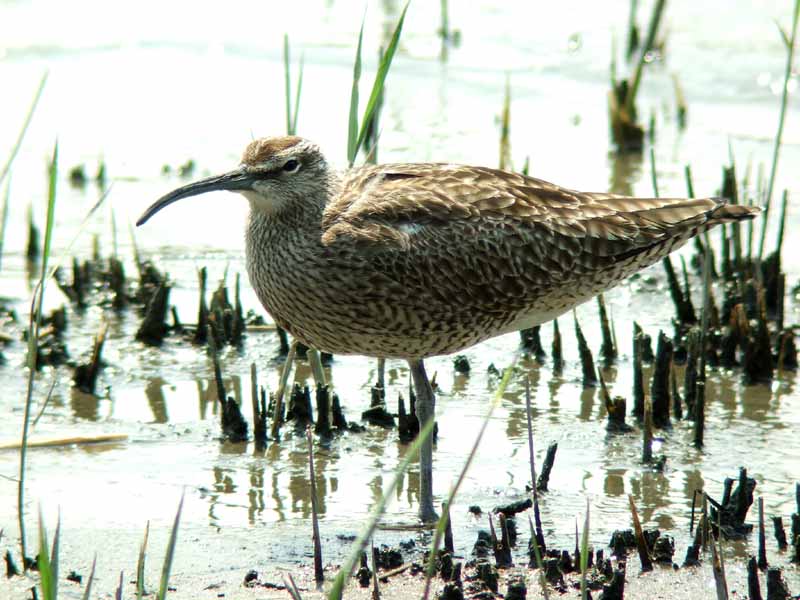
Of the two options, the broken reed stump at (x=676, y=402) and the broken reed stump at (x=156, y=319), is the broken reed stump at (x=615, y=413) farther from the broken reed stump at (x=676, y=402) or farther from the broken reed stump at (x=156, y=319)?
the broken reed stump at (x=156, y=319)

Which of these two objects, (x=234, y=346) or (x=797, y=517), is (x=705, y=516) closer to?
(x=797, y=517)

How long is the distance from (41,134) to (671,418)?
21.0 ft

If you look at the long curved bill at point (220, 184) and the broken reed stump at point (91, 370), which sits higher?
the long curved bill at point (220, 184)

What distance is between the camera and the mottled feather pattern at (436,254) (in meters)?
6.06

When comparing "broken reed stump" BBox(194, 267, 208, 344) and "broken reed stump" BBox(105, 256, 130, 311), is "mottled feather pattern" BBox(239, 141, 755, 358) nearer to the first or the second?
"broken reed stump" BBox(194, 267, 208, 344)

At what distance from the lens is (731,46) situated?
13.2m

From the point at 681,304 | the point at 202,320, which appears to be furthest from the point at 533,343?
the point at 202,320

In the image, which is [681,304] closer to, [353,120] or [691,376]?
[691,376]

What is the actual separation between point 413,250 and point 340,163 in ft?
16.1

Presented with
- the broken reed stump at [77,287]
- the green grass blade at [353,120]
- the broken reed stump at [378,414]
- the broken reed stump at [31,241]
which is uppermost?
the green grass blade at [353,120]

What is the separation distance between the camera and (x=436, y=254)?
6.20 metres

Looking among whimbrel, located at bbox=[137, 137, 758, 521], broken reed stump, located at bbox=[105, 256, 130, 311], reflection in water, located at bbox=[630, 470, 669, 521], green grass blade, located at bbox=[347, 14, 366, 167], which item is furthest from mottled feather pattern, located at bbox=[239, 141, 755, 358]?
broken reed stump, located at bbox=[105, 256, 130, 311]

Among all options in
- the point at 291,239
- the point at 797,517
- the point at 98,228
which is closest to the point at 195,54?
the point at 98,228

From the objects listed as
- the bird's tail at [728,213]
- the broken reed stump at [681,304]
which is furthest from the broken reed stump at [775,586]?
the broken reed stump at [681,304]
